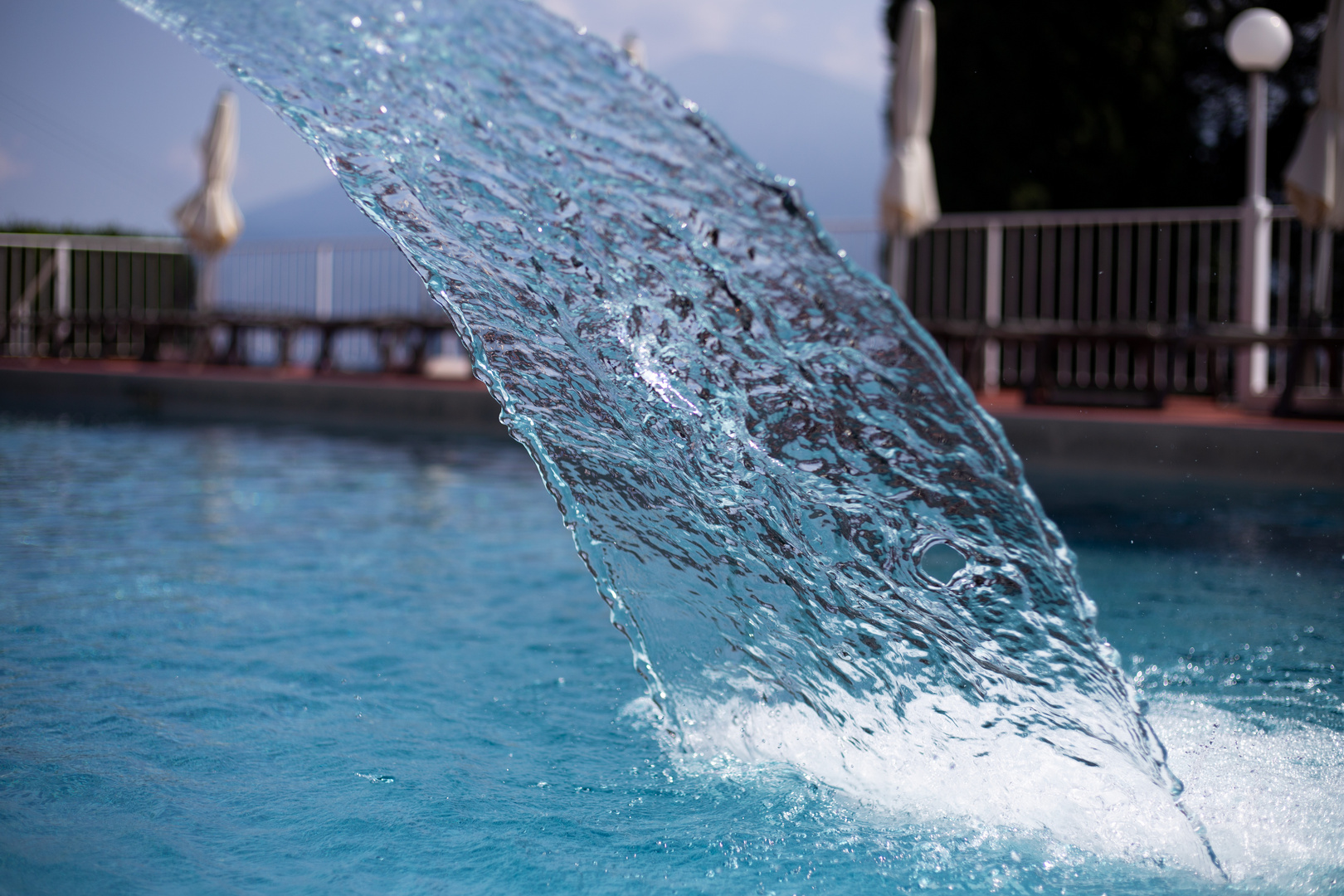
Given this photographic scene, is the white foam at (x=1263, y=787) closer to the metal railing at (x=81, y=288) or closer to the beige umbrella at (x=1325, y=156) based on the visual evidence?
the beige umbrella at (x=1325, y=156)

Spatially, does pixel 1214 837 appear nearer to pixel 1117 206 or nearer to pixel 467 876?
pixel 467 876

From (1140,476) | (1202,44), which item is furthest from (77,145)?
(1140,476)

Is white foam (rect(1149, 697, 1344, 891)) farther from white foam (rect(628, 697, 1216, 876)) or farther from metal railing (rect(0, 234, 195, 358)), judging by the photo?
metal railing (rect(0, 234, 195, 358))

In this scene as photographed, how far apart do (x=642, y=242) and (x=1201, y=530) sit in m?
3.60

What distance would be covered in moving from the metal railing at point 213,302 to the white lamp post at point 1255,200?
708cm

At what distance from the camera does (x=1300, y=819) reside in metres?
2.08

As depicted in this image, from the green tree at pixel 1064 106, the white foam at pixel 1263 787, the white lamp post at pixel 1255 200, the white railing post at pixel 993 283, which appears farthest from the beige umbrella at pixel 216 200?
the white foam at pixel 1263 787

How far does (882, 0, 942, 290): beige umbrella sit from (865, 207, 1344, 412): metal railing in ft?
2.90

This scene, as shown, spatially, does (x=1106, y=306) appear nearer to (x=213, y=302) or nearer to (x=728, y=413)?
(x=728, y=413)

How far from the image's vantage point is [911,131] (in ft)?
31.0

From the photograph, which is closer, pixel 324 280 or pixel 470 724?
pixel 470 724

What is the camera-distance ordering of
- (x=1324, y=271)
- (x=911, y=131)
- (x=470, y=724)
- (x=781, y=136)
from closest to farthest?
(x=470, y=724) → (x=1324, y=271) → (x=911, y=131) → (x=781, y=136)

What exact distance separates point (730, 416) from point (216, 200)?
489 inches

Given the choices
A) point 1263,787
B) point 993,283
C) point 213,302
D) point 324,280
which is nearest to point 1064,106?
point 993,283
